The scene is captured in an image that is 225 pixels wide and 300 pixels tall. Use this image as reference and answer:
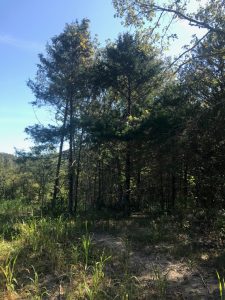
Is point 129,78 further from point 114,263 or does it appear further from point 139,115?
point 114,263

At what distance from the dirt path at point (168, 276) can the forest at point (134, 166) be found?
2 cm

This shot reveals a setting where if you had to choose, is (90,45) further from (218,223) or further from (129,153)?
(218,223)

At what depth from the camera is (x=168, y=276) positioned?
219 inches

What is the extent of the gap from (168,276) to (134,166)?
30.8 feet

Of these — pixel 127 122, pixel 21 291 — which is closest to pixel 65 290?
pixel 21 291

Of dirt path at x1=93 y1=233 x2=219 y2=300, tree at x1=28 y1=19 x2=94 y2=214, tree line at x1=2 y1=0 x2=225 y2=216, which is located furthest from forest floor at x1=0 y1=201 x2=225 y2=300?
tree at x1=28 y1=19 x2=94 y2=214

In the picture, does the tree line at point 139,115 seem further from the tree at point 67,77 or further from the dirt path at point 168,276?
the dirt path at point 168,276

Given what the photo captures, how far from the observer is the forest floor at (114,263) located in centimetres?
468

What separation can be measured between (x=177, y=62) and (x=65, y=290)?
684cm

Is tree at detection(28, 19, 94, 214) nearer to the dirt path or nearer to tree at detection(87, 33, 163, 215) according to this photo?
tree at detection(87, 33, 163, 215)

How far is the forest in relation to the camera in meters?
5.22

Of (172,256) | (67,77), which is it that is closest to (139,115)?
(67,77)

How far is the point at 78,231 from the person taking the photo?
869cm

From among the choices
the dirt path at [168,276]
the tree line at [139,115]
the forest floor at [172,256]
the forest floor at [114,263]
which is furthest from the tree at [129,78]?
the dirt path at [168,276]
